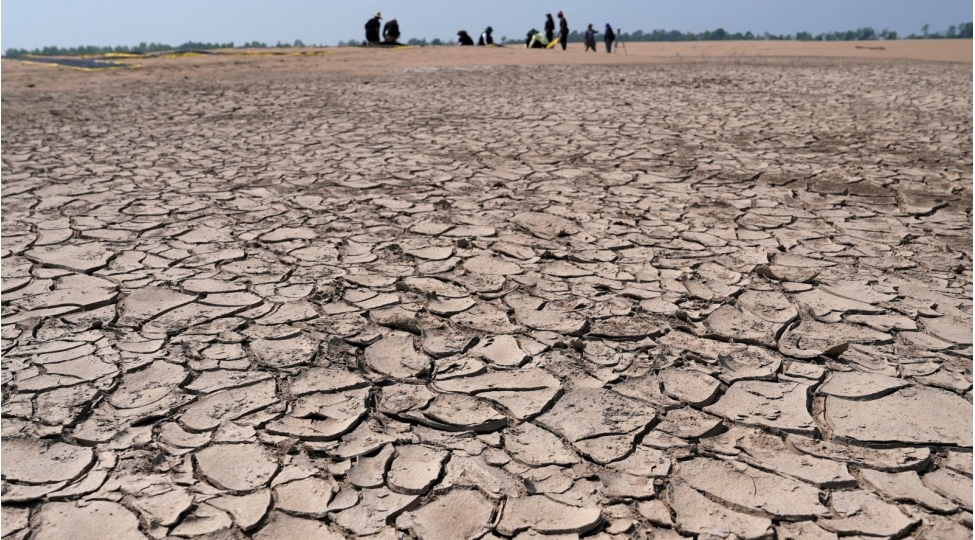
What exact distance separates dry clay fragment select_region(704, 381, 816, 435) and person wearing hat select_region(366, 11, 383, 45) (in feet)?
58.0

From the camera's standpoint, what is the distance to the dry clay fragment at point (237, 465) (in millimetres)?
1557

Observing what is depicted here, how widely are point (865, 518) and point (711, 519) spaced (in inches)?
11.0

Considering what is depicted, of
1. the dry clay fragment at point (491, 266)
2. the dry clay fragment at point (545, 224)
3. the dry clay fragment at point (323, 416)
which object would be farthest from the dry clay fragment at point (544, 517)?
the dry clay fragment at point (545, 224)

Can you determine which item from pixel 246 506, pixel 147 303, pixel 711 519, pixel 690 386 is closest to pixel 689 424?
pixel 690 386

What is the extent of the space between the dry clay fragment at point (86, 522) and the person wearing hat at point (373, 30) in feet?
58.9

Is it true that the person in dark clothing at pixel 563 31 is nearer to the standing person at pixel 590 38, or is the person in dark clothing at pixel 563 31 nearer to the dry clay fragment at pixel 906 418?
the standing person at pixel 590 38

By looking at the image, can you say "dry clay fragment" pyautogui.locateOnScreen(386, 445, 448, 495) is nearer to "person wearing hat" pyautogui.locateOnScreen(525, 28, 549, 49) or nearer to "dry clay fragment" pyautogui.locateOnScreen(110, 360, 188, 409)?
"dry clay fragment" pyautogui.locateOnScreen(110, 360, 188, 409)

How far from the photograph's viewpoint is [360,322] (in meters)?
2.34

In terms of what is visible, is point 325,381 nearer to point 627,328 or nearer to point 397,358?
point 397,358

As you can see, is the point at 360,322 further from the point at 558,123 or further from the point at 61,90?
the point at 61,90

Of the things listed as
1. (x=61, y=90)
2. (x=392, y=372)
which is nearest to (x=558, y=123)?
(x=392, y=372)

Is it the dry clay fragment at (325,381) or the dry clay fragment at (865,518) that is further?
the dry clay fragment at (325,381)

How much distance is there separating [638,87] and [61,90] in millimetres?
6498

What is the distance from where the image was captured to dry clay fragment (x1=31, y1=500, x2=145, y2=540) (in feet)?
4.62
